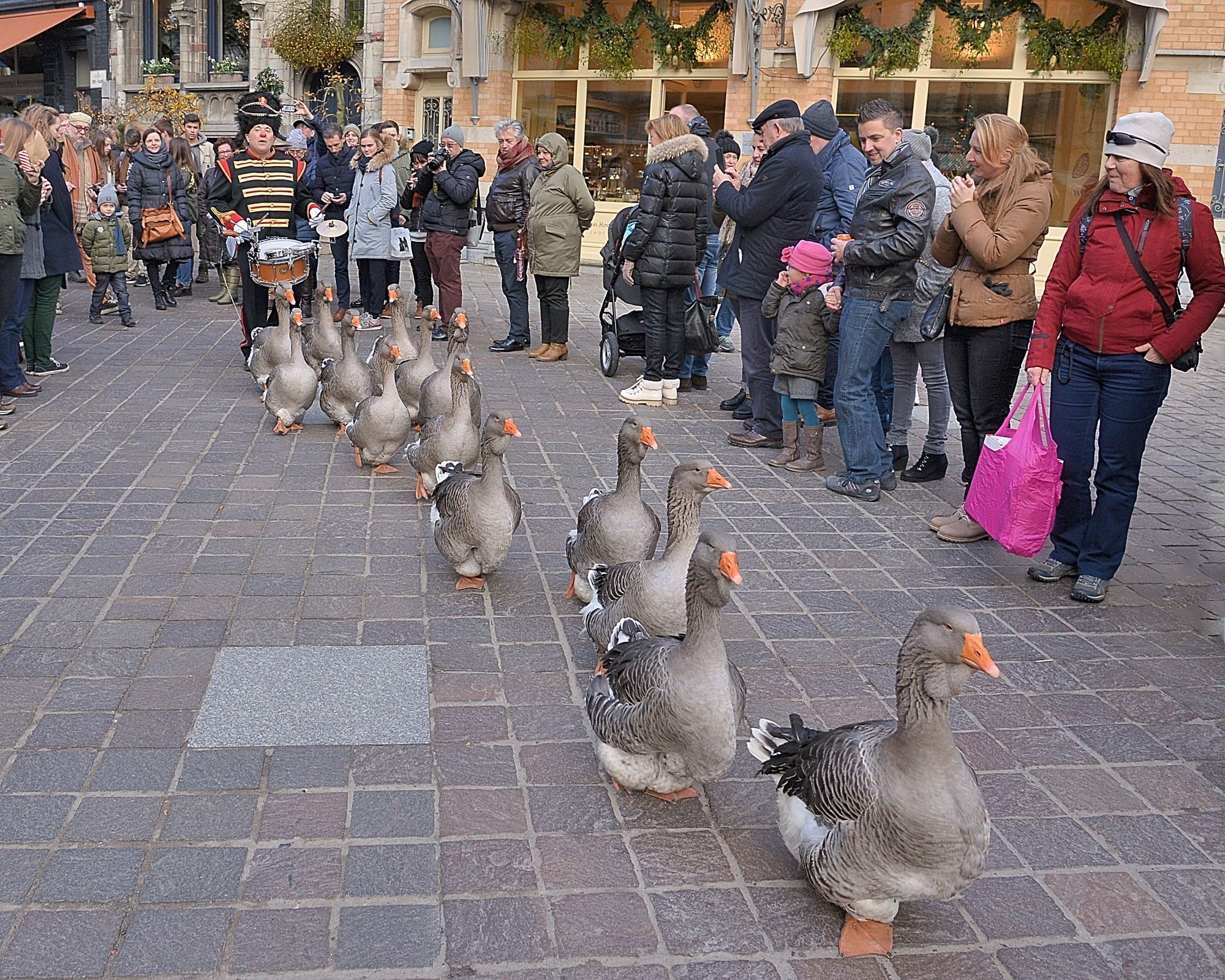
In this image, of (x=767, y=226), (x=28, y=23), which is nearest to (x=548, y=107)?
(x=28, y=23)

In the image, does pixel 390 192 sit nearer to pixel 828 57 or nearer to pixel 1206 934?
pixel 828 57

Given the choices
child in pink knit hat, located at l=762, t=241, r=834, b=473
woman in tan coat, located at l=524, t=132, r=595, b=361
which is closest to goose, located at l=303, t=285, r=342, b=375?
woman in tan coat, located at l=524, t=132, r=595, b=361

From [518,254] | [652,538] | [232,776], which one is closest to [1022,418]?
[652,538]

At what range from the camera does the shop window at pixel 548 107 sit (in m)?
22.7

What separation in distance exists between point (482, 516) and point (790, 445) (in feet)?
11.4

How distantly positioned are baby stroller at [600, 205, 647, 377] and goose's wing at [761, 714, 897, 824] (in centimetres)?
795

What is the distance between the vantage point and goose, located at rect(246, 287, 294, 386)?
9.44m

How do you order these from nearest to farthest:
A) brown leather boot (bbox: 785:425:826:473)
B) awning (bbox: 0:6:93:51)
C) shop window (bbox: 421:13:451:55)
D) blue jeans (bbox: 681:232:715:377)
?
brown leather boot (bbox: 785:425:826:473)
blue jeans (bbox: 681:232:715:377)
shop window (bbox: 421:13:451:55)
awning (bbox: 0:6:93:51)

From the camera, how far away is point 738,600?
591 centimetres

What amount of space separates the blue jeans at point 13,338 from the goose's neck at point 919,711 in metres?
8.36

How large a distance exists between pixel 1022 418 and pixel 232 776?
419 cm

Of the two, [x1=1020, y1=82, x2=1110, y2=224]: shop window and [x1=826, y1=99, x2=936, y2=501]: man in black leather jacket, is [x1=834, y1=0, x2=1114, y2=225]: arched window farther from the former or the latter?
[x1=826, y1=99, x2=936, y2=501]: man in black leather jacket

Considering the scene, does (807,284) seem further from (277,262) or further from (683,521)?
(277,262)

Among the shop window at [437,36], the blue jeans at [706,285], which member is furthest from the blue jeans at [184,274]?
the shop window at [437,36]
